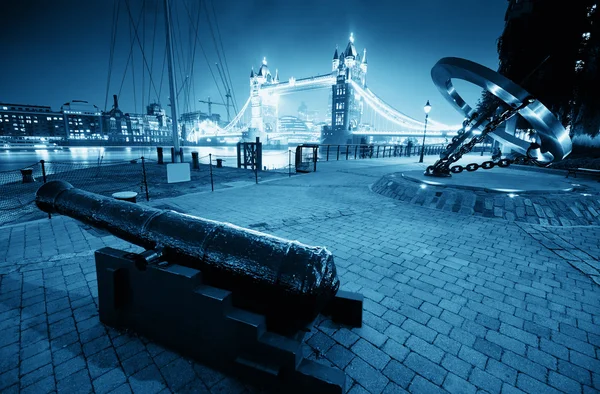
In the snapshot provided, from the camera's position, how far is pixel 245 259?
166 cm

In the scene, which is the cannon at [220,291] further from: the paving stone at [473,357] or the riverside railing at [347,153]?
the riverside railing at [347,153]

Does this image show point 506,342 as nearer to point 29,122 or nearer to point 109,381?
point 109,381

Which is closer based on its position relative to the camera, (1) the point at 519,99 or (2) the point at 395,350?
(2) the point at 395,350

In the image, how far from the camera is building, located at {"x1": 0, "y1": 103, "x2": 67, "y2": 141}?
105625mm

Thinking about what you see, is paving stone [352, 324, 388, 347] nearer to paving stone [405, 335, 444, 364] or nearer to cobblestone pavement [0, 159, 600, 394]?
cobblestone pavement [0, 159, 600, 394]

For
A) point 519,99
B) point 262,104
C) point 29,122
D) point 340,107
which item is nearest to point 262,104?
point 262,104

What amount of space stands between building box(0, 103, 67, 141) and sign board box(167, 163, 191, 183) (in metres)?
130

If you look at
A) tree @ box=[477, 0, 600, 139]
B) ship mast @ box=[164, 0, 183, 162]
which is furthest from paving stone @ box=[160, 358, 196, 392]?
tree @ box=[477, 0, 600, 139]

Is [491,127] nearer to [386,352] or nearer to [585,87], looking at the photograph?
[386,352]

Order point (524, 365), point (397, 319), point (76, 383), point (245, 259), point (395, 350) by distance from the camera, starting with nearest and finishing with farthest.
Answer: point (245, 259), point (76, 383), point (524, 365), point (395, 350), point (397, 319)

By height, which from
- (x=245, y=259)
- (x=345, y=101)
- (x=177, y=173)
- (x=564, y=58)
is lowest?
(x=177, y=173)

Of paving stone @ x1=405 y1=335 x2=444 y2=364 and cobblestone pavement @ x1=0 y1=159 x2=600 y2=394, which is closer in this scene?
cobblestone pavement @ x1=0 y1=159 x2=600 y2=394

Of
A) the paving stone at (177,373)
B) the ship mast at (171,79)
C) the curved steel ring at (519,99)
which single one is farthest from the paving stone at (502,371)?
the ship mast at (171,79)

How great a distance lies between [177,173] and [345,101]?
69277mm
